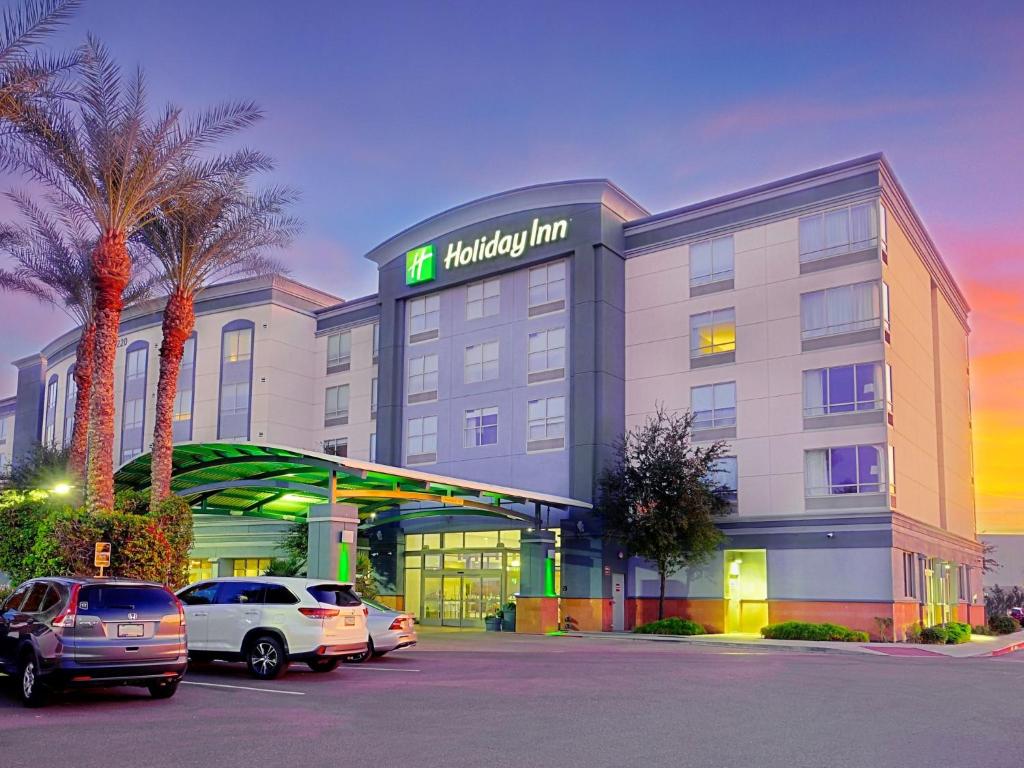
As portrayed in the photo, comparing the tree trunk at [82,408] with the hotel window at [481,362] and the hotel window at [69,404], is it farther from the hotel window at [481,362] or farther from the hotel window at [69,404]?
the hotel window at [69,404]

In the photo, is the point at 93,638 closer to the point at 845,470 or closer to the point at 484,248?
the point at 845,470

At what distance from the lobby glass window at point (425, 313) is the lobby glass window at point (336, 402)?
6.34 meters

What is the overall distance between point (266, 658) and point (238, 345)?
126 feet

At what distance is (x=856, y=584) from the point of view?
115 feet

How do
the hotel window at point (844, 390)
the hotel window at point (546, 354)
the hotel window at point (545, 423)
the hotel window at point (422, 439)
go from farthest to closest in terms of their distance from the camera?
the hotel window at point (422, 439), the hotel window at point (546, 354), the hotel window at point (545, 423), the hotel window at point (844, 390)

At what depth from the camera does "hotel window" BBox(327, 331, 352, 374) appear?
5256 centimetres

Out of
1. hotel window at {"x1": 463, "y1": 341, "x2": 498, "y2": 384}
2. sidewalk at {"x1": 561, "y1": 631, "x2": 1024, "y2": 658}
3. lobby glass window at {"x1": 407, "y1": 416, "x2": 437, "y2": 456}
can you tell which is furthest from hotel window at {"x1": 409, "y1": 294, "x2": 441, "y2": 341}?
sidewalk at {"x1": 561, "y1": 631, "x2": 1024, "y2": 658}

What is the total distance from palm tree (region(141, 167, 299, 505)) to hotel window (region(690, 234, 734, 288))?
17455 mm

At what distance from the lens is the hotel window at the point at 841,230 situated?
3628 centimetres

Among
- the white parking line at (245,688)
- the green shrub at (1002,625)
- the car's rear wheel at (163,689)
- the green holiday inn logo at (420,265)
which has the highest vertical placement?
the green holiday inn logo at (420,265)

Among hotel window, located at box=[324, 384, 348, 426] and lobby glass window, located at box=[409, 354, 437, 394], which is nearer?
lobby glass window, located at box=[409, 354, 437, 394]

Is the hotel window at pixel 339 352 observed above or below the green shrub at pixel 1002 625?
above

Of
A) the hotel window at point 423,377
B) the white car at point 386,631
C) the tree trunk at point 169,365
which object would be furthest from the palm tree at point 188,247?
the hotel window at point 423,377

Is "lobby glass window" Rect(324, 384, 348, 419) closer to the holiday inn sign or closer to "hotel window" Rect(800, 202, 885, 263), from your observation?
the holiday inn sign
